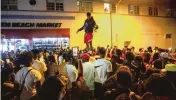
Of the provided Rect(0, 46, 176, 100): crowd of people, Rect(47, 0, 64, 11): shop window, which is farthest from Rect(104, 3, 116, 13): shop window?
Rect(0, 46, 176, 100): crowd of people

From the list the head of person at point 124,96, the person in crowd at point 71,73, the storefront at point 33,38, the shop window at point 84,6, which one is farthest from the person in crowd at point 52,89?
the shop window at point 84,6

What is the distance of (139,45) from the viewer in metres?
40.3

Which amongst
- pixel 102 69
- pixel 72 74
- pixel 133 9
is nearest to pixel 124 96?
pixel 72 74

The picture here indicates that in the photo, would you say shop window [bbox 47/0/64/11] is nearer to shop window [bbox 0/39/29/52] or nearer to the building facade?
the building facade

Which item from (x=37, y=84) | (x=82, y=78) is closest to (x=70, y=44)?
(x=82, y=78)

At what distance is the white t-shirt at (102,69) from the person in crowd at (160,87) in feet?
12.2

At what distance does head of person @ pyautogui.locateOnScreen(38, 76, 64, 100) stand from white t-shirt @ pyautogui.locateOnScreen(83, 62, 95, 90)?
457 cm

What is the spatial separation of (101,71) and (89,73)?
1.22 feet

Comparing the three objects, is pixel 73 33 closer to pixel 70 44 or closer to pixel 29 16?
pixel 70 44

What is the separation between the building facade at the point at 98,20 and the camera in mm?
30281

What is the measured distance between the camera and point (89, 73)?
9117 millimetres

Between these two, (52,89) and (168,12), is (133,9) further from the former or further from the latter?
(52,89)

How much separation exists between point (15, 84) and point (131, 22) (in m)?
34.2

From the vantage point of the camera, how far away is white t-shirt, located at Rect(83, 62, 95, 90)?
9.09 metres
